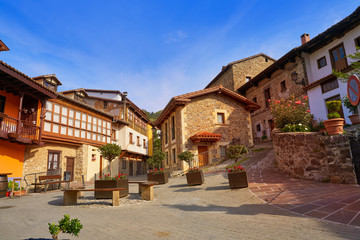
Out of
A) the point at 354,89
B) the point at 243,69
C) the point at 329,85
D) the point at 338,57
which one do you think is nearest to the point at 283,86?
the point at 338,57

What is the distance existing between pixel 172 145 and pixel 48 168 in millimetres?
9268

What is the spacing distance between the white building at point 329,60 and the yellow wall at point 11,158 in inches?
768

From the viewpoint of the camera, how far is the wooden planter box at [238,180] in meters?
7.63

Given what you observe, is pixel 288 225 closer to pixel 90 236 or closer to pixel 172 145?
pixel 90 236

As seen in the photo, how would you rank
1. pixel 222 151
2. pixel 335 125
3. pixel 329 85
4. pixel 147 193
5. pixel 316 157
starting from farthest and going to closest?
pixel 222 151 < pixel 329 85 < pixel 316 157 < pixel 147 193 < pixel 335 125

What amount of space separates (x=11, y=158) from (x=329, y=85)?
20.3m

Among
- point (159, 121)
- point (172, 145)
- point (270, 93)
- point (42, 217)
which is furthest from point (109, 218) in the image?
point (270, 93)

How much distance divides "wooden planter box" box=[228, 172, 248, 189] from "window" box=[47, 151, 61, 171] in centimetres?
1223

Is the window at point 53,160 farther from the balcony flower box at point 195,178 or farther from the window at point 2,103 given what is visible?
the balcony flower box at point 195,178

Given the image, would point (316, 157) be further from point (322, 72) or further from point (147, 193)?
point (322, 72)

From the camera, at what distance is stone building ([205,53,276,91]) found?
26691mm

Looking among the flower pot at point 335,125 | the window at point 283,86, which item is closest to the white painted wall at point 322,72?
the window at point 283,86

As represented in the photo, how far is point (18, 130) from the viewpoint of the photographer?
11539 mm

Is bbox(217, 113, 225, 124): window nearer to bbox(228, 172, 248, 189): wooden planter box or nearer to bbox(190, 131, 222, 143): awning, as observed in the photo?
bbox(190, 131, 222, 143): awning
